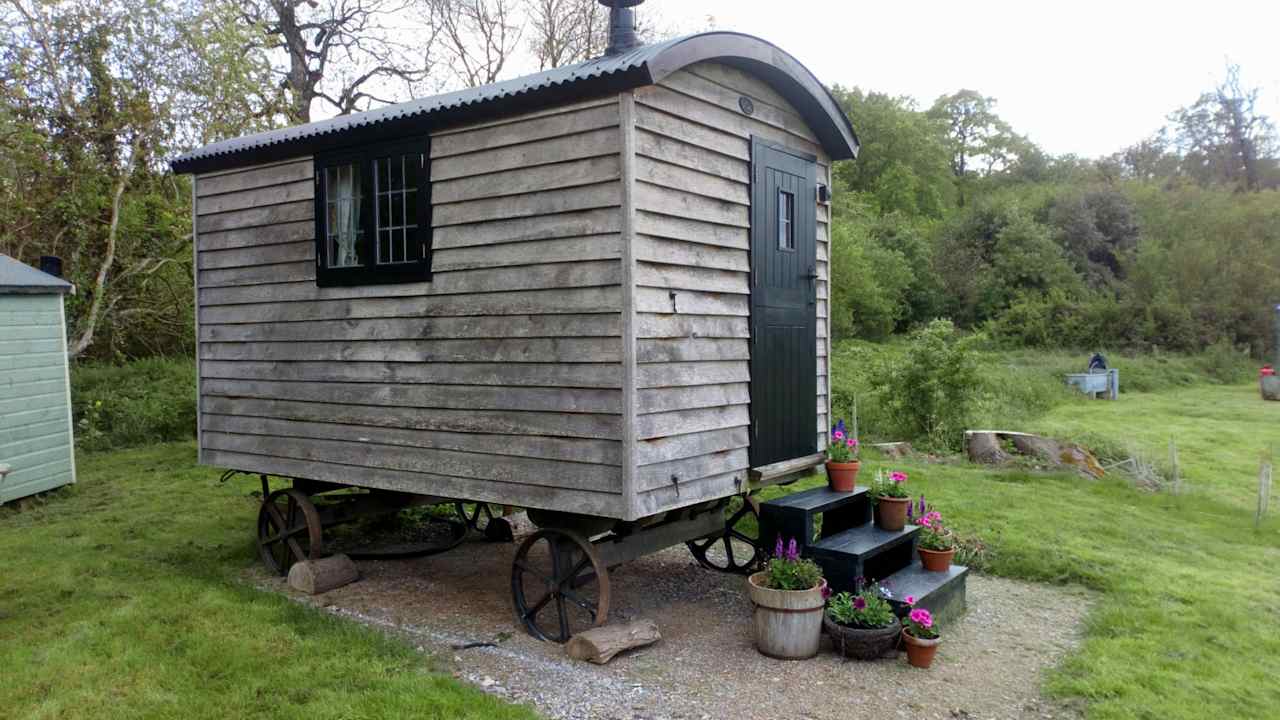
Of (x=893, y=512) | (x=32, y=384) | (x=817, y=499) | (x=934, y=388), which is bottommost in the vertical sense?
(x=893, y=512)

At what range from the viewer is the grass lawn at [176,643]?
4289mm

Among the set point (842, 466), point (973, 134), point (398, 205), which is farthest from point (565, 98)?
point (973, 134)

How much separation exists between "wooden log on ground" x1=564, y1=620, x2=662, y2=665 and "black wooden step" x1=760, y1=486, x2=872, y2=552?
42.2 inches

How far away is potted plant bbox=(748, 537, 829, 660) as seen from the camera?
190 inches

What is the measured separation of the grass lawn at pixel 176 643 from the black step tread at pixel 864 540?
2.21 metres

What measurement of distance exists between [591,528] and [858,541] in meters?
1.78

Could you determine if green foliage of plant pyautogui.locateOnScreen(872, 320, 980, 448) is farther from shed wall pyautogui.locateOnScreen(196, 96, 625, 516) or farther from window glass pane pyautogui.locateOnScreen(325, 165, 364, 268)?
window glass pane pyautogui.locateOnScreen(325, 165, 364, 268)

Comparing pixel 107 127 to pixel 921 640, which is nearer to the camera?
A: pixel 921 640

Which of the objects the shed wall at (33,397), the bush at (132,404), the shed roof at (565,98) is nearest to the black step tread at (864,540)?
the shed roof at (565,98)

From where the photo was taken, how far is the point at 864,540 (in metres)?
5.57

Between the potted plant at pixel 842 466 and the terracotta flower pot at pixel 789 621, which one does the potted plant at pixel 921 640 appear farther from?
the potted plant at pixel 842 466

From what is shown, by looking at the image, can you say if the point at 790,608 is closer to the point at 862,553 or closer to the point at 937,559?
the point at 862,553

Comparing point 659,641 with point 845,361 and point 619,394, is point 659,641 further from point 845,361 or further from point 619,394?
point 845,361

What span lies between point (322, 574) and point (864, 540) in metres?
4.06
